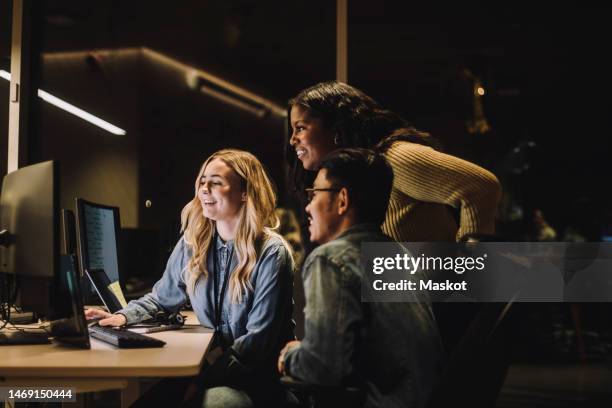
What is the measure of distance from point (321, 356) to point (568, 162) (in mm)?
3752

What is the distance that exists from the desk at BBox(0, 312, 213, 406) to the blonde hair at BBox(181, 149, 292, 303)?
1.62 feet

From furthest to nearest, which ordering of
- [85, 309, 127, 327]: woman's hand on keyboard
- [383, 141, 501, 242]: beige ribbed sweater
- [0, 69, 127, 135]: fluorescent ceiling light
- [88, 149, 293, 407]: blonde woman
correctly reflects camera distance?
1. [0, 69, 127, 135]: fluorescent ceiling light
2. [85, 309, 127, 327]: woman's hand on keyboard
3. [88, 149, 293, 407]: blonde woman
4. [383, 141, 501, 242]: beige ribbed sweater

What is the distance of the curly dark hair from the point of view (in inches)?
76.0

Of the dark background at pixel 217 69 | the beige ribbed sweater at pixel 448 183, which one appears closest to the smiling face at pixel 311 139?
the beige ribbed sweater at pixel 448 183

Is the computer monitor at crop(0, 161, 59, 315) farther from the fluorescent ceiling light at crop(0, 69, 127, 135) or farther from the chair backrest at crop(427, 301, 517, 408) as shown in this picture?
the fluorescent ceiling light at crop(0, 69, 127, 135)

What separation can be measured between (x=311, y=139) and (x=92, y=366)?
38.8 inches

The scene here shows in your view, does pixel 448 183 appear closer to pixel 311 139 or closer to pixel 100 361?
pixel 311 139

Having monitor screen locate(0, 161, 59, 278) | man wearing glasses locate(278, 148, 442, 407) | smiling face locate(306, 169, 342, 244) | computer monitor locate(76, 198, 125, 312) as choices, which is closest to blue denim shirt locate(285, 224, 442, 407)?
man wearing glasses locate(278, 148, 442, 407)

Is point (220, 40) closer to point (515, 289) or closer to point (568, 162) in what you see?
point (568, 162)

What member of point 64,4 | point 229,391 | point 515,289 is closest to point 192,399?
point 229,391

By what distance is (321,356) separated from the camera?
4.48 ft

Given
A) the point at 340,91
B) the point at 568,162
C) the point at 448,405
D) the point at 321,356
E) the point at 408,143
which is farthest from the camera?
the point at 568,162

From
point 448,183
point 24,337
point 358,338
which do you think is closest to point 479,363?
point 358,338

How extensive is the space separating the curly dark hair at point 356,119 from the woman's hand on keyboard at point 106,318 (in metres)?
0.77
